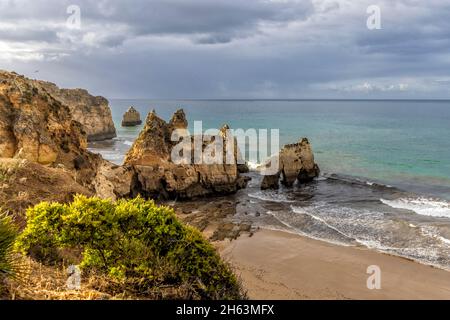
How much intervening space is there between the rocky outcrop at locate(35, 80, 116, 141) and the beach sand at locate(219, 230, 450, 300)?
61.2m

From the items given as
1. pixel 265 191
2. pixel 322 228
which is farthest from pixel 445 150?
pixel 322 228

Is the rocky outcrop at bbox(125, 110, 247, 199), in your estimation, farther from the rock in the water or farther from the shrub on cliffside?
the shrub on cliffside

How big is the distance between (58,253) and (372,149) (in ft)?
216

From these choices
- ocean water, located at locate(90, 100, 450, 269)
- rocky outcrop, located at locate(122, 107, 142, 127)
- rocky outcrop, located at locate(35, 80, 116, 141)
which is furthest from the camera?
rocky outcrop, located at locate(122, 107, 142, 127)

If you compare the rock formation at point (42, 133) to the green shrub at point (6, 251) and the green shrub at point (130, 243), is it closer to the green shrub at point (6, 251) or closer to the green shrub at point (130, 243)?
the green shrub at point (130, 243)

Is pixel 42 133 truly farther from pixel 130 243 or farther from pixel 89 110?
pixel 89 110

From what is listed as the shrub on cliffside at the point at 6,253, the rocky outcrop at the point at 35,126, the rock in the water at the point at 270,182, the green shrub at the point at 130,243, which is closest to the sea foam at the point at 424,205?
the rock in the water at the point at 270,182

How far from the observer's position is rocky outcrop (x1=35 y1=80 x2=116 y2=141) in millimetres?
77562

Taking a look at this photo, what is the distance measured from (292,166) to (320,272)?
20.9 metres

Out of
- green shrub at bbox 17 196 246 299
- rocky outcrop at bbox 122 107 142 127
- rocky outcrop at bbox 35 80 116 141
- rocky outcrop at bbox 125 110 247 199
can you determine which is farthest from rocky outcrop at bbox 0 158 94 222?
rocky outcrop at bbox 122 107 142 127

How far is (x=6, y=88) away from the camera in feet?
86.2

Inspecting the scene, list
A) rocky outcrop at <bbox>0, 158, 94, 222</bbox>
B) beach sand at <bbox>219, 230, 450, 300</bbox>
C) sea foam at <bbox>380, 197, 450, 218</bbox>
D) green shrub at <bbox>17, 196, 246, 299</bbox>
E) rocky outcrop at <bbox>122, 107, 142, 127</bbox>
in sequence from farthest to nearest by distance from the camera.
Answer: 1. rocky outcrop at <bbox>122, 107, 142, 127</bbox>
2. sea foam at <bbox>380, 197, 450, 218</bbox>
3. beach sand at <bbox>219, 230, 450, 300</bbox>
4. rocky outcrop at <bbox>0, 158, 94, 222</bbox>
5. green shrub at <bbox>17, 196, 246, 299</bbox>

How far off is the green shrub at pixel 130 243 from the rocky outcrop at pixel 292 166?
30.8 m

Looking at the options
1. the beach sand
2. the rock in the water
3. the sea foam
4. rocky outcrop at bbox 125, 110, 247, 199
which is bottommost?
the beach sand
